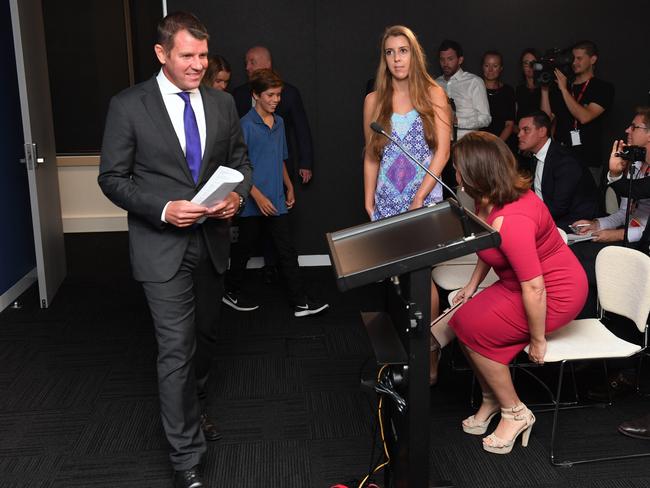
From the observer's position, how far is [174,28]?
96.6 inches

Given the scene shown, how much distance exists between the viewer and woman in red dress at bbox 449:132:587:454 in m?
2.59

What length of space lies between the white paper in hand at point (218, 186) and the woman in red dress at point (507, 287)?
0.83 meters

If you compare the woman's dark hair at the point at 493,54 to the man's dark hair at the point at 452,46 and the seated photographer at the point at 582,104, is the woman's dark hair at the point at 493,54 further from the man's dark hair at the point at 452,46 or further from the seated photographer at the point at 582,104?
the seated photographer at the point at 582,104

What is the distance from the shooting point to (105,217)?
7.15 meters

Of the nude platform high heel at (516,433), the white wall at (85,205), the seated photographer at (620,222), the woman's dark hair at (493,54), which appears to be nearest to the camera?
the nude platform high heel at (516,433)

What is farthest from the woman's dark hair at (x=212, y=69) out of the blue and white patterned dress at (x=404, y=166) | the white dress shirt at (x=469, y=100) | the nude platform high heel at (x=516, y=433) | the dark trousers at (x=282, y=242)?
the nude platform high heel at (x=516, y=433)

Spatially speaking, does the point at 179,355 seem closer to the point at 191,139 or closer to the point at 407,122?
the point at 191,139

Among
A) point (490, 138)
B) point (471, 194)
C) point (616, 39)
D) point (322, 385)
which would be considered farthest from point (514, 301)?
point (616, 39)

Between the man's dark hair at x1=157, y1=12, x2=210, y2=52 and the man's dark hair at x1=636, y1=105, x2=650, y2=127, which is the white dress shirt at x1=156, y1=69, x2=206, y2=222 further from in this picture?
the man's dark hair at x1=636, y1=105, x2=650, y2=127

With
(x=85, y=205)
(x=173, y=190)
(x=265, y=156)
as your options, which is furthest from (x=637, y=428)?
(x=85, y=205)

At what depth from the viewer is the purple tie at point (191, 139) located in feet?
8.43

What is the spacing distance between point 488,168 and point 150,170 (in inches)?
47.4

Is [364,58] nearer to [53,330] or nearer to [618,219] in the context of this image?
[618,219]

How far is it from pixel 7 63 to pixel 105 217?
2387 millimetres
